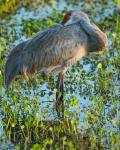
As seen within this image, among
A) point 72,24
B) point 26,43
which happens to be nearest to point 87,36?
point 72,24

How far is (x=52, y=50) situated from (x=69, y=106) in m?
0.83

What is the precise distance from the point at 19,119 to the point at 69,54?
112 cm

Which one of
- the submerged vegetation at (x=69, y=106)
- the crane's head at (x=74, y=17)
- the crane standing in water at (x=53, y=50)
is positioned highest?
the crane's head at (x=74, y=17)

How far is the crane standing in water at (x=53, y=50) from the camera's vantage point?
25.5 ft

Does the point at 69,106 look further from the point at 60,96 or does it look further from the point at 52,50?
the point at 52,50

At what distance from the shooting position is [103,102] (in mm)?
7766

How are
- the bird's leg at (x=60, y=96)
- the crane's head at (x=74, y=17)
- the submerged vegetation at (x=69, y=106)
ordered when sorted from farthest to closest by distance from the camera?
the crane's head at (x=74, y=17) → the bird's leg at (x=60, y=96) → the submerged vegetation at (x=69, y=106)

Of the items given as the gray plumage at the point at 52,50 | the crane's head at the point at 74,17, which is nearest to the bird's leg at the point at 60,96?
the gray plumage at the point at 52,50

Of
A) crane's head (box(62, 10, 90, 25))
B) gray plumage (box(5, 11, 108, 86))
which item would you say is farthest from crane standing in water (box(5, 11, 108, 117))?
crane's head (box(62, 10, 90, 25))

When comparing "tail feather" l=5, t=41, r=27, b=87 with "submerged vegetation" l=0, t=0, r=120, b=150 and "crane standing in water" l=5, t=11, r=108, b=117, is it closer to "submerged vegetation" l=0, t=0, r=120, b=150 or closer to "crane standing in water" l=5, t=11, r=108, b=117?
"crane standing in water" l=5, t=11, r=108, b=117

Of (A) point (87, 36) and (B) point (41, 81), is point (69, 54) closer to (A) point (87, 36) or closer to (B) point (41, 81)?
(A) point (87, 36)

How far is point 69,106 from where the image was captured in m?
7.47

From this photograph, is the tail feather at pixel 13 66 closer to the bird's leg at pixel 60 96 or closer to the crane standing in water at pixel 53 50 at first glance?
the crane standing in water at pixel 53 50

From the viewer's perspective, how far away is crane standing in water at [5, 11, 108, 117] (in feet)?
25.5
